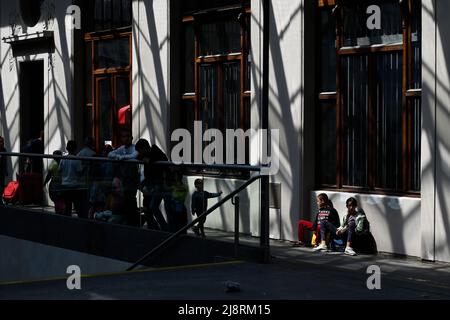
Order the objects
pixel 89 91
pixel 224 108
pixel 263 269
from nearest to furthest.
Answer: pixel 263 269, pixel 224 108, pixel 89 91

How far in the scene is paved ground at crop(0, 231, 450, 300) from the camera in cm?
1063

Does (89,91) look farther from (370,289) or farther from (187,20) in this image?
(370,289)

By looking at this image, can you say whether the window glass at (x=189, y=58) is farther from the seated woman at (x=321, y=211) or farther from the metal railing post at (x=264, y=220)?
the metal railing post at (x=264, y=220)

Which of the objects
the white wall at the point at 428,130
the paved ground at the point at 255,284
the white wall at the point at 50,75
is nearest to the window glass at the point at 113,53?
the white wall at the point at 50,75

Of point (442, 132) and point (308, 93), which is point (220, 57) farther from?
point (442, 132)

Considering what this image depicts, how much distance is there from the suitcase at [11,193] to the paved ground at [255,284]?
25.2ft

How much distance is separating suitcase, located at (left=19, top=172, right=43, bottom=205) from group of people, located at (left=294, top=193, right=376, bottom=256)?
5.81 meters

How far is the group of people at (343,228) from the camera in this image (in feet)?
52.8

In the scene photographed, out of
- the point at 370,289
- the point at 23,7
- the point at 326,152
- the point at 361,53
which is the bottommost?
the point at 370,289

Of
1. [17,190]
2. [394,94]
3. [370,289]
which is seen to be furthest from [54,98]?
[370,289]

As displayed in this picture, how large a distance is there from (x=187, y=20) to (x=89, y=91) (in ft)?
17.1

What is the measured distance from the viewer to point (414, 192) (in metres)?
15.8

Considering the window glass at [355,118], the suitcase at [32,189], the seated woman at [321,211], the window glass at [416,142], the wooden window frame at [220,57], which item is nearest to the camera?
the window glass at [416,142]

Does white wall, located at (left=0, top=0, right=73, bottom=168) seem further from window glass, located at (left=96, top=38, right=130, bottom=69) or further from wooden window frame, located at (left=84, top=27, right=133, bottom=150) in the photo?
window glass, located at (left=96, top=38, right=130, bottom=69)
